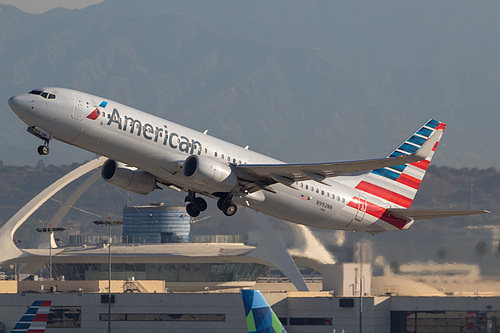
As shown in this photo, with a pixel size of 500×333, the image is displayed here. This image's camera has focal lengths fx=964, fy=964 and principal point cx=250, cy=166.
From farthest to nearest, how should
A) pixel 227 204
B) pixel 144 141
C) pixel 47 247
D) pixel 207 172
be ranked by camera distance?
pixel 47 247 → pixel 227 204 → pixel 207 172 → pixel 144 141

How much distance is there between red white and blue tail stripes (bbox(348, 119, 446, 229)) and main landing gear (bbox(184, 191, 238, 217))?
802cm

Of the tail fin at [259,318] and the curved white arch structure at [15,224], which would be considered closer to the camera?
the tail fin at [259,318]

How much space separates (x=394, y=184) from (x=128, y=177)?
1699 cm

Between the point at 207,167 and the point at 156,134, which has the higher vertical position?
the point at 156,134

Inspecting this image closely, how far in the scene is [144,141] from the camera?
1842 inches

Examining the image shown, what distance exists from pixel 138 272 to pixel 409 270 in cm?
6054

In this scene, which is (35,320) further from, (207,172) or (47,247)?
(47,247)

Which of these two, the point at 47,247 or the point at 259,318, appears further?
the point at 47,247

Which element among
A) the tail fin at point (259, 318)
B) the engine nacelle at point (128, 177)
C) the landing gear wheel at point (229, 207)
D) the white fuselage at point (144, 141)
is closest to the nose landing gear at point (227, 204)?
the landing gear wheel at point (229, 207)

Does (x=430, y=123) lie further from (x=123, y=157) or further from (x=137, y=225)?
(x=137, y=225)

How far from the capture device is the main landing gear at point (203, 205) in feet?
165

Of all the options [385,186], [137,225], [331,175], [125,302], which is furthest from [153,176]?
[137,225]

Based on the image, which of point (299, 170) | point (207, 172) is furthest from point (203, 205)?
point (299, 170)

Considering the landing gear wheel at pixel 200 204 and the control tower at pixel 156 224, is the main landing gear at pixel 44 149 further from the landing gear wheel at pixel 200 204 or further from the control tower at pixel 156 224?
the control tower at pixel 156 224
